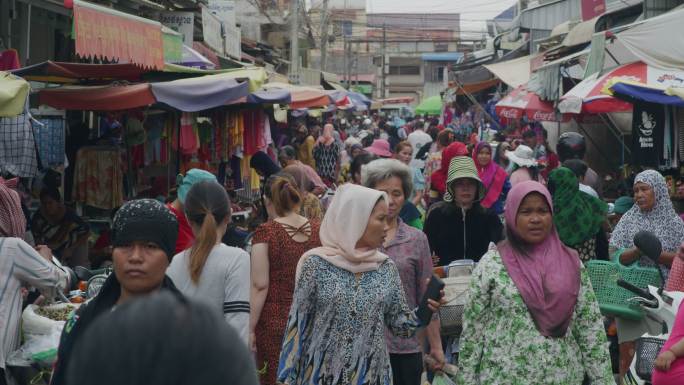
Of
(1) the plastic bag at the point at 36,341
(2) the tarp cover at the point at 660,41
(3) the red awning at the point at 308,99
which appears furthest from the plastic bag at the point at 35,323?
(3) the red awning at the point at 308,99

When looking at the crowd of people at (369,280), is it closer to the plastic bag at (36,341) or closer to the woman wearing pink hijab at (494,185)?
the plastic bag at (36,341)

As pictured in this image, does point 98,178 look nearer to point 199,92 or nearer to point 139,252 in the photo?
point 199,92

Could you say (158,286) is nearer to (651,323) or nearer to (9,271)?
(9,271)

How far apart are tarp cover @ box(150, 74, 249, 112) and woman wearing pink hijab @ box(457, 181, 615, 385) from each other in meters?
5.20

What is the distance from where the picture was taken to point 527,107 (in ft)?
57.5

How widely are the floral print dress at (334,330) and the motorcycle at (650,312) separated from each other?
1.48 metres

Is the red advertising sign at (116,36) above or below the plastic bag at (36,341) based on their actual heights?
above

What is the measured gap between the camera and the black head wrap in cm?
400

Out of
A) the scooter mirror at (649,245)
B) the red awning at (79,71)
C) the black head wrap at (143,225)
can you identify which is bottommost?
the scooter mirror at (649,245)

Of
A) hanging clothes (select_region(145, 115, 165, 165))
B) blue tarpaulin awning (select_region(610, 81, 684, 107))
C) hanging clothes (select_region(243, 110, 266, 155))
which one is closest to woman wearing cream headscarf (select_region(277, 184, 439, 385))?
blue tarpaulin awning (select_region(610, 81, 684, 107))

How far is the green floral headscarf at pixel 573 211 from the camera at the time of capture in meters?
7.50

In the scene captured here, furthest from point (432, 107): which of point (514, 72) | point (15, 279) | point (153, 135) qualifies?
point (15, 279)

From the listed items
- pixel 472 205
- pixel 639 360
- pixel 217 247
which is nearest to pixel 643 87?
pixel 472 205

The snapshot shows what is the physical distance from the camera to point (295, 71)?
29266 millimetres
